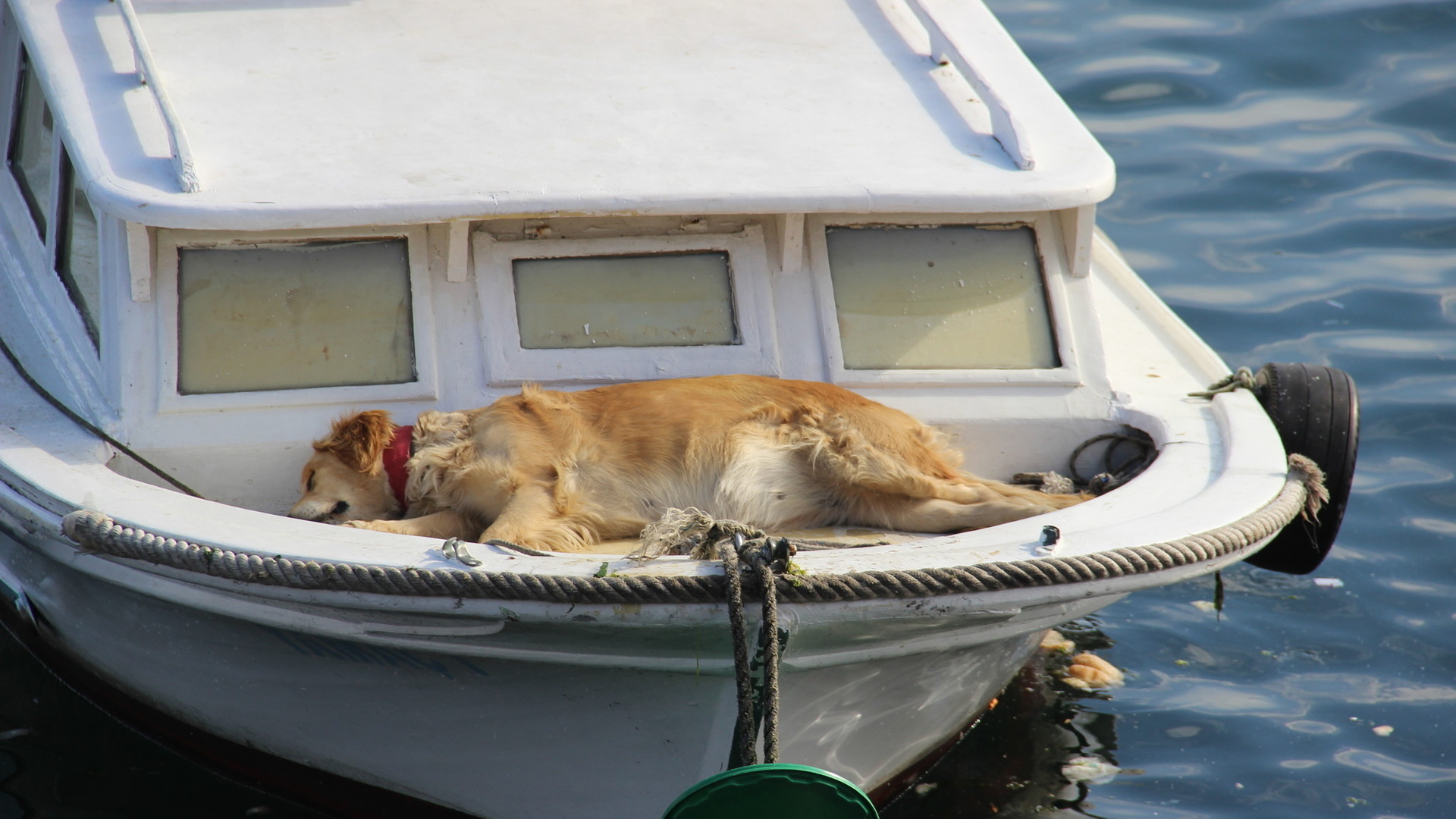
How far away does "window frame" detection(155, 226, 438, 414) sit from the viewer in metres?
4.03

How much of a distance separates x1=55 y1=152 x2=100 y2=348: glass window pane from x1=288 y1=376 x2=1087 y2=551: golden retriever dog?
104 cm

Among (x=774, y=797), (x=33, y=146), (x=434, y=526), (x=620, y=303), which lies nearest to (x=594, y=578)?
(x=774, y=797)

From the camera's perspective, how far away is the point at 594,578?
10.3ft

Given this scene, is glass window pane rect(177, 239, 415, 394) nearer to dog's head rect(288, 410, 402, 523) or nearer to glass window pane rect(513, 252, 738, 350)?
dog's head rect(288, 410, 402, 523)

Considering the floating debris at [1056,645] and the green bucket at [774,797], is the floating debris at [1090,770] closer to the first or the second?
the floating debris at [1056,645]

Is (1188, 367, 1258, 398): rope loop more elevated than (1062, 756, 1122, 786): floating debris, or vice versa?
(1188, 367, 1258, 398): rope loop

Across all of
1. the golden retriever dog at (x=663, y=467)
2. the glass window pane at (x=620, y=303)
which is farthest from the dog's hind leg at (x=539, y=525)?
the glass window pane at (x=620, y=303)

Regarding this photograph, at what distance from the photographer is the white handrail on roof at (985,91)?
4.36 metres

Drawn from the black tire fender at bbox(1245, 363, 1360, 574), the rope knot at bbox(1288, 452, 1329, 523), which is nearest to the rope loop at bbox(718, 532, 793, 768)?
the rope knot at bbox(1288, 452, 1329, 523)

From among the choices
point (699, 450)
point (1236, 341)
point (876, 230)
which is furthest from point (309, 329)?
point (1236, 341)

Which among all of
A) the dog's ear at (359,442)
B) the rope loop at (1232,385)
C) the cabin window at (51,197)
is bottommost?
the rope loop at (1232,385)

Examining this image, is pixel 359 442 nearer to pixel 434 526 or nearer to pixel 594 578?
pixel 434 526

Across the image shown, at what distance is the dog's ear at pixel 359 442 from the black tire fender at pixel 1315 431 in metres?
2.76

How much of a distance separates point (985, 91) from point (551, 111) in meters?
1.46
